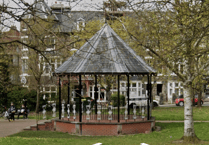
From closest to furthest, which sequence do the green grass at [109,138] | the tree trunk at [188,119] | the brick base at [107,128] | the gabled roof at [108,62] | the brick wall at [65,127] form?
the tree trunk at [188,119]
the green grass at [109,138]
the brick base at [107,128]
the gabled roof at [108,62]
the brick wall at [65,127]

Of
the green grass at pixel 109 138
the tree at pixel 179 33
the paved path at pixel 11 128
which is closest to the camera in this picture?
the tree at pixel 179 33

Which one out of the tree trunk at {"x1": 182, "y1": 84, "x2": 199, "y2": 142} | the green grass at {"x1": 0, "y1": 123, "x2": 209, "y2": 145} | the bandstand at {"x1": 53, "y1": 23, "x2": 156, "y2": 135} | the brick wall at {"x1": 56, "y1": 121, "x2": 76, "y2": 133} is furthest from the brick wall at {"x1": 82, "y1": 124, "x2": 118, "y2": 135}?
the tree trunk at {"x1": 182, "y1": 84, "x2": 199, "y2": 142}

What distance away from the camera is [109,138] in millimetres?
15859

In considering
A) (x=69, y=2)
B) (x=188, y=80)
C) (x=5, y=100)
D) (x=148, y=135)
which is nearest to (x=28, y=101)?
(x=5, y=100)

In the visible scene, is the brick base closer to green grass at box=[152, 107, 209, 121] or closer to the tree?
the tree

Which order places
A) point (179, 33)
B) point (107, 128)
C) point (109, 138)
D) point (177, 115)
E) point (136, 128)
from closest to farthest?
point (179, 33) < point (109, 138) < point (107, 128) < point (136, 128) < point (177, 115)

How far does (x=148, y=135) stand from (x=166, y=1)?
667cm

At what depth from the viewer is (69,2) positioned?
9.31m

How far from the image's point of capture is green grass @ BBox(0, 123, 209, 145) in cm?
1431

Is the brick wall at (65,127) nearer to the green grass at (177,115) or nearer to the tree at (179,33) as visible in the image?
the tree at (179,33)

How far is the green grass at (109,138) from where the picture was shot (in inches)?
563

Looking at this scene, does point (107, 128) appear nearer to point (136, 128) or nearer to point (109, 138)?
point (109, 138)

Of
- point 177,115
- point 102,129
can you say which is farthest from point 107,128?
point 177,115

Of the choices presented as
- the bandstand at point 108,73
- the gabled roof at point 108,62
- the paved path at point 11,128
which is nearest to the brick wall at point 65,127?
the bandstand at point 108,73
